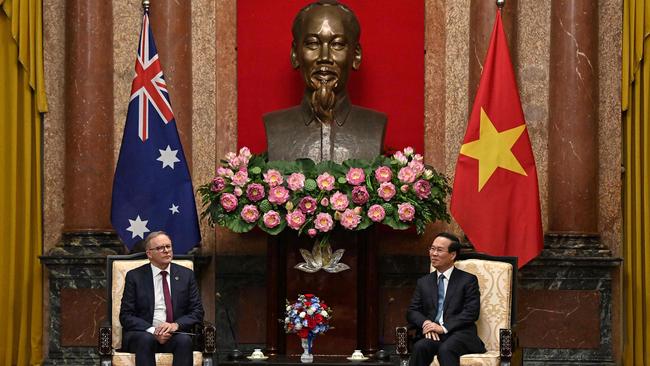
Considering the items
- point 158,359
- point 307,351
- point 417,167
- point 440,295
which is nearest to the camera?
point 158,359

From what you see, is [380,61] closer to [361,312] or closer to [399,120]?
[399,120]

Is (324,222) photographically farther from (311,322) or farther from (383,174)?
(311,322)

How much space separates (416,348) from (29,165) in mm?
3450

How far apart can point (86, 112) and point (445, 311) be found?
3263 millimetres

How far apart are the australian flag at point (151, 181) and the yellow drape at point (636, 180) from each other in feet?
10.4

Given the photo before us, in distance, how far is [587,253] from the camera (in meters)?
8.66

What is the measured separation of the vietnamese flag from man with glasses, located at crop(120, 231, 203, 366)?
6.73 feet

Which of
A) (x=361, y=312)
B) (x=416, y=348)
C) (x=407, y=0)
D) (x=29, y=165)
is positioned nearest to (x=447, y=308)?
(x=416, y=348)

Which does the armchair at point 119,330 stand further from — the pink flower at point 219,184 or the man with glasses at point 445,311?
the man with glasses at point 445,311

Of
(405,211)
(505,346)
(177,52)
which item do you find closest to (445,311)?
(505,346)

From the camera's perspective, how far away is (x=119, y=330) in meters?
A: 7.31

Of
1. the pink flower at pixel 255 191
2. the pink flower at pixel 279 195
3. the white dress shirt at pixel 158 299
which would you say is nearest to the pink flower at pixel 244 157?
the pink flower at pixel 255 191

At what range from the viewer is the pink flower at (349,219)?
7707 millimetres

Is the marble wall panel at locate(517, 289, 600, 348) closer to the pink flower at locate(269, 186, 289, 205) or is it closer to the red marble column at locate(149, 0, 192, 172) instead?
the pink flower at locate(269, 186, 289, 205)
